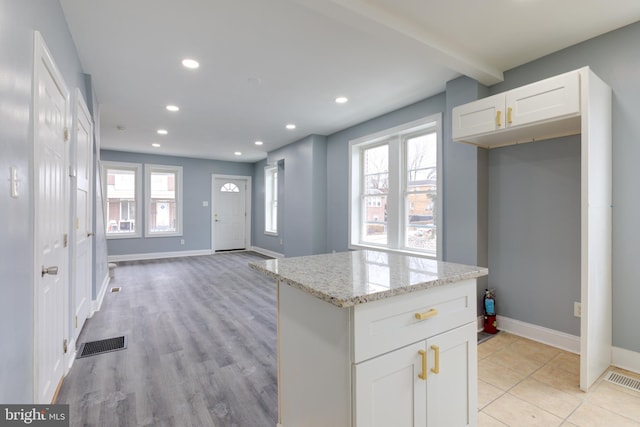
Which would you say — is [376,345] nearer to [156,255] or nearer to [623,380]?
[623,380]

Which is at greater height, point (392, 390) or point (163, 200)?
point (163, 200)

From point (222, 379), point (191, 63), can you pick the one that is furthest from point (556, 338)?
point (191, 63)

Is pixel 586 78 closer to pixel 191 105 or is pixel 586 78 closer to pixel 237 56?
pixel 237 56

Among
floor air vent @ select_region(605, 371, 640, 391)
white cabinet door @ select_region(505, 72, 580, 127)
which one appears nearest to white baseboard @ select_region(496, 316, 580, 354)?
floor air vent @ select_region(605, 371, 640, 391)

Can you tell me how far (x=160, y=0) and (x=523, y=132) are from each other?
2.97 meters

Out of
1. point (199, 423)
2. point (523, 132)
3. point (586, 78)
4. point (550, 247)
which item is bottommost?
point (199, 423)

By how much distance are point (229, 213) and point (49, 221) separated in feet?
22.4

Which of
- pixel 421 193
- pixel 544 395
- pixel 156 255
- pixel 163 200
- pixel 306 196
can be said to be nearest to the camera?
pixel 544 395

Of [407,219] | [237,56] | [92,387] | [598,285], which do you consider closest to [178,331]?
[92,387]

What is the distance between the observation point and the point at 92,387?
6.86ft

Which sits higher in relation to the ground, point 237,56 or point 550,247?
point 237,56

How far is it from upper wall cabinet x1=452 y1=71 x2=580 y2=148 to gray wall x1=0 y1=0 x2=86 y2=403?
303 cm

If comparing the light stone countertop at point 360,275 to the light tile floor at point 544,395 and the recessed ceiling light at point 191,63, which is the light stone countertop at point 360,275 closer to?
the light tile floor at point 544,395

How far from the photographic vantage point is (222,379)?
→ 2197mm
